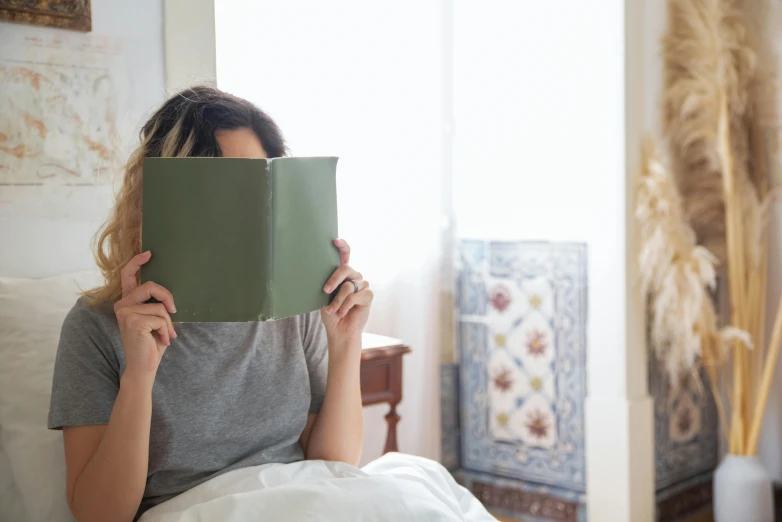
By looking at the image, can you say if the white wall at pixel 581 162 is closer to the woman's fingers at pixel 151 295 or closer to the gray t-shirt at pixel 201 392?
the gray t-shirt at pixel 201 392

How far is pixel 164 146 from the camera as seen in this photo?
133cm

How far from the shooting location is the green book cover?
1133 mm

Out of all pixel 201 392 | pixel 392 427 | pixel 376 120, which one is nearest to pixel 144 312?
pixel 201 392

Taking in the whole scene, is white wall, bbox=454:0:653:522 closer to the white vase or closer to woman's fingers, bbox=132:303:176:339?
the white vase

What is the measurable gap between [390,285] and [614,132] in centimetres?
86

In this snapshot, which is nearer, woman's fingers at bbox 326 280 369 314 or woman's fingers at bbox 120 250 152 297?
woman's fingers at bbox 120 250 152 297

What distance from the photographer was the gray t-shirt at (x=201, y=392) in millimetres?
1248

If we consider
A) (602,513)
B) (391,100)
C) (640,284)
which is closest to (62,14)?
(391,100)

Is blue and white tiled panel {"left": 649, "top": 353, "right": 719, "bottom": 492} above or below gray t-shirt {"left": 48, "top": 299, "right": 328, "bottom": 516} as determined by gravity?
below

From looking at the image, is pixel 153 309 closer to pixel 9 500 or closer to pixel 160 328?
pixel 160 328

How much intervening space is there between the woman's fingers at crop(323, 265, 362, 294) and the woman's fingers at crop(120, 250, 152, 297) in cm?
26

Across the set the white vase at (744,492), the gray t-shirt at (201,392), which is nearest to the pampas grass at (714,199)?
the white vase at (744,492)

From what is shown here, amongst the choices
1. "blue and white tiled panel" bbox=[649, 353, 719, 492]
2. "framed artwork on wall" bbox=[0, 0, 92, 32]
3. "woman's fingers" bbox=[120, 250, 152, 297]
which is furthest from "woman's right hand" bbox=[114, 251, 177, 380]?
"blue and white tiled panel" bbox=[649, 353, 719, 492]

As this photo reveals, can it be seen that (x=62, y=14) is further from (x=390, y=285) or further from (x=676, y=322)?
(x=676, y=322)
